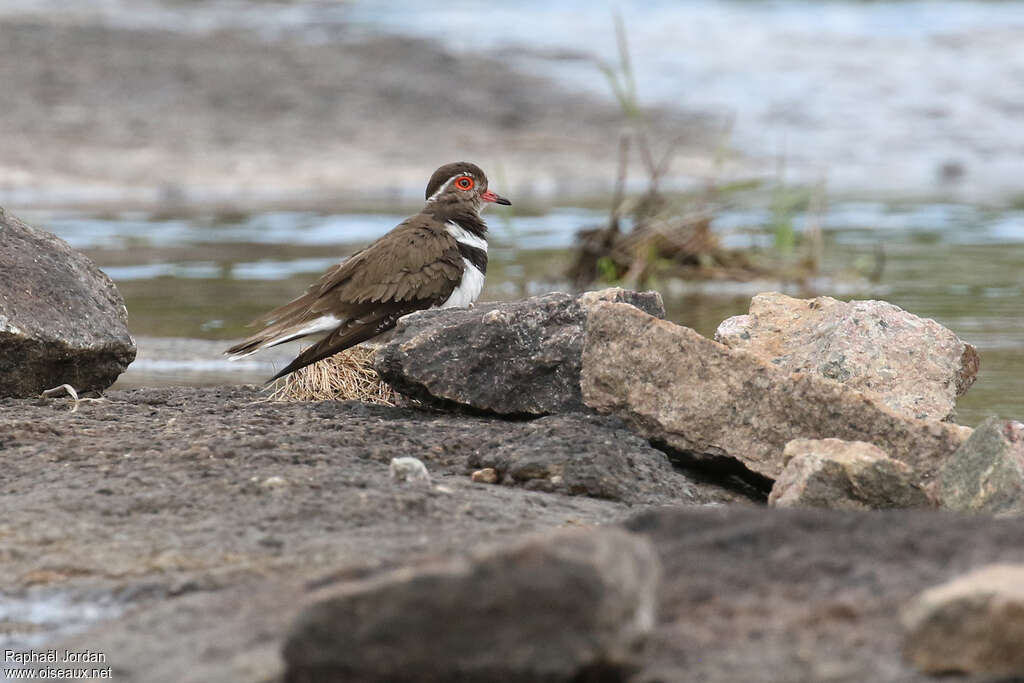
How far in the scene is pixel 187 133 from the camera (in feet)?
55.1

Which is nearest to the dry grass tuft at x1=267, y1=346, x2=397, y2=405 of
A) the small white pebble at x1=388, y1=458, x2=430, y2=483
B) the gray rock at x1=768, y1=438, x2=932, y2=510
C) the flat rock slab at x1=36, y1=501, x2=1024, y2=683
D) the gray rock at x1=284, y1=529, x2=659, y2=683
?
the small white pebble at x1=388, y1=458, x2=430, y2=483

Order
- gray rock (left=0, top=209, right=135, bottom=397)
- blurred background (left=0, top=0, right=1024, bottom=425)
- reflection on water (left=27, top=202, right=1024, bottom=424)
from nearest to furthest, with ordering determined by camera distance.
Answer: gray rock (left=0, top=209, right=135, bottom=397) < reflection on water (left=27, top=202, right=1024, bottom=424) < blurred background (left=0, top=0, right=1024, bottom=425)

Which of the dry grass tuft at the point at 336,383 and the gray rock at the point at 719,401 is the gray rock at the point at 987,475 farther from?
the dry grass tuft at the point at 336,383

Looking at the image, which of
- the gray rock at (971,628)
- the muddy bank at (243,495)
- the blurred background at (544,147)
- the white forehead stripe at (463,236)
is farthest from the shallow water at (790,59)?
the gray rock at (971,628)

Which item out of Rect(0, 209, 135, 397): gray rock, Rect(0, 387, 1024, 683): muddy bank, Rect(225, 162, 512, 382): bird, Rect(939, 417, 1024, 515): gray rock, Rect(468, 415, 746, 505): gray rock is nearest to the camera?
Rect(0, 387, 1024, 683): muddy bank

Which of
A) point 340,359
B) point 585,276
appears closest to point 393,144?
point 585,276

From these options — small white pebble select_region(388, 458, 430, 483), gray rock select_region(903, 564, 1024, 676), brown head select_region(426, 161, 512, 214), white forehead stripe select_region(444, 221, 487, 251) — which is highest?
brown head select_region(426, 161, 512, 214)

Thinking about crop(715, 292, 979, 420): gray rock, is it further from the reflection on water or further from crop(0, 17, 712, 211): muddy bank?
crop(0, 17, 712, 211): muddy bank

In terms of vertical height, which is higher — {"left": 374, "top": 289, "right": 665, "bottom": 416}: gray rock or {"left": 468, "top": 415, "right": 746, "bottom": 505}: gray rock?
{"left": 374, "top": 289, "right": 665, "bottom": 416}: gray rock

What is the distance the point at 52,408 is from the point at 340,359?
1.18 meters

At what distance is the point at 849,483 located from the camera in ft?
13.4

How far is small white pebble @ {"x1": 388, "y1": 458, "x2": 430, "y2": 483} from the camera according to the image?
4.14 meters

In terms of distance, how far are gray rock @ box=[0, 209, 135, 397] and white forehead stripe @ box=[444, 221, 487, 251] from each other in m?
1.36

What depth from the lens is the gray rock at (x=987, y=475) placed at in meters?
4.09
